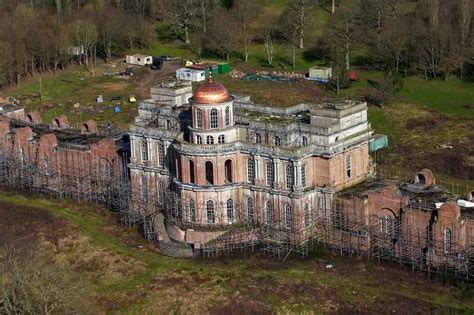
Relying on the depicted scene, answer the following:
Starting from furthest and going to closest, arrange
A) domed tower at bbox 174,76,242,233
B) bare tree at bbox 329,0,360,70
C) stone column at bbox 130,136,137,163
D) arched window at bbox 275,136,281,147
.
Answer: bare tree at bbox 329,0,360,70
stone column at bbox 130,136,137,163
arched window at bbox 275,136,281,147
domed tower at bbox 174,76,242,233

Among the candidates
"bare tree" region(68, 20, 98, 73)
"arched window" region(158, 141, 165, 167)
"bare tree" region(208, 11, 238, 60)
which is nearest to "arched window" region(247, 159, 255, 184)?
"arched window" region(158, 141, 165, 167)

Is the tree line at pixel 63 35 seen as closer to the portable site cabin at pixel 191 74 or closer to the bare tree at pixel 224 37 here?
the bare tree at pixel 224 37

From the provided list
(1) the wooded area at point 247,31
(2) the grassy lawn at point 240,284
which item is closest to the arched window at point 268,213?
(2) the grassy lawn at point 240,284

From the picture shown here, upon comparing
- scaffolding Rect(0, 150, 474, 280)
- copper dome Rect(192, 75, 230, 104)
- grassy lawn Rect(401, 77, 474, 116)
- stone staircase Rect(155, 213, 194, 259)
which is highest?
copper dome Rect(192, 75, 230, 104)

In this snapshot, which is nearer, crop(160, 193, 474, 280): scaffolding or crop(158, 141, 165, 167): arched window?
crop(160, 193, 474, 280): scaffolding

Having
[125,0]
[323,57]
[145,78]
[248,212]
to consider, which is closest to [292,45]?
[323,57]

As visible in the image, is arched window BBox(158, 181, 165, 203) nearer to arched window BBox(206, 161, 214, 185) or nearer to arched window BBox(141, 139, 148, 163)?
arched window BBox(141, 139, 148, 163)


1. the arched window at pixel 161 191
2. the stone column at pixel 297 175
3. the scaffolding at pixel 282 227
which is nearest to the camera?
the scaffolding at pixel 282 227
